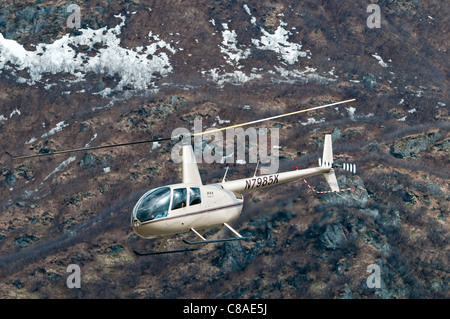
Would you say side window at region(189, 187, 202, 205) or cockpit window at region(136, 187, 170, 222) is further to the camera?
side window at region(189, 187, 202, 205)

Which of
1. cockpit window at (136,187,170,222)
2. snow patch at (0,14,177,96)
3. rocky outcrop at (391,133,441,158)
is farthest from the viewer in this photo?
snow patch at (0,14,177,96)

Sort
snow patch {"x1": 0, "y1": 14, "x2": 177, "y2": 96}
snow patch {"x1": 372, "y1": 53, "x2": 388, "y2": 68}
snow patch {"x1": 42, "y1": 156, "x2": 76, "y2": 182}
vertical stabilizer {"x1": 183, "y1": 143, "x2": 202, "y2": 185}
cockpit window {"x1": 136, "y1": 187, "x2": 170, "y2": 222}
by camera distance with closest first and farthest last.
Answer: cockpit window {"x1": 136, "y1": 187, "x2": 170, "y2": 222} < vertical stabilizer {"x1": 183, "y1": 143, "x2": 202, "y2": 185} < snow patch {"x1": 42, "y1": 156, "x2": 76, "y2": 182} < snow patch {"x1": 0, "y1": 14, "x2": 177, "y2": 96} < snow patch {"x1": 372, "y1": 53, "x2": 388, "y2": 68}

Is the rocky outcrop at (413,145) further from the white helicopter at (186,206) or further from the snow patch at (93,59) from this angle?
the white helicopter at (186,206)

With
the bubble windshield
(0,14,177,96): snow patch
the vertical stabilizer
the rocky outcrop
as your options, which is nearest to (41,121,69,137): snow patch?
(0,14,177,96): snow patch

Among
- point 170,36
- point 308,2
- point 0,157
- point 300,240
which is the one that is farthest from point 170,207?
point 308,2

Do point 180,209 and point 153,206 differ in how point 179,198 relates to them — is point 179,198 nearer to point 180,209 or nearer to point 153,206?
point 180,209

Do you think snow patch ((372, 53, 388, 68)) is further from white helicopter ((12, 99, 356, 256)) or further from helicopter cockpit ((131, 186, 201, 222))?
helicopter cockpit ((131, 186, 201, 222))

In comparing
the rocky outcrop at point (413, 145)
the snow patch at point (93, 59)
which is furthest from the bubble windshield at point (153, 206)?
the snow patch at point (93, 59)
